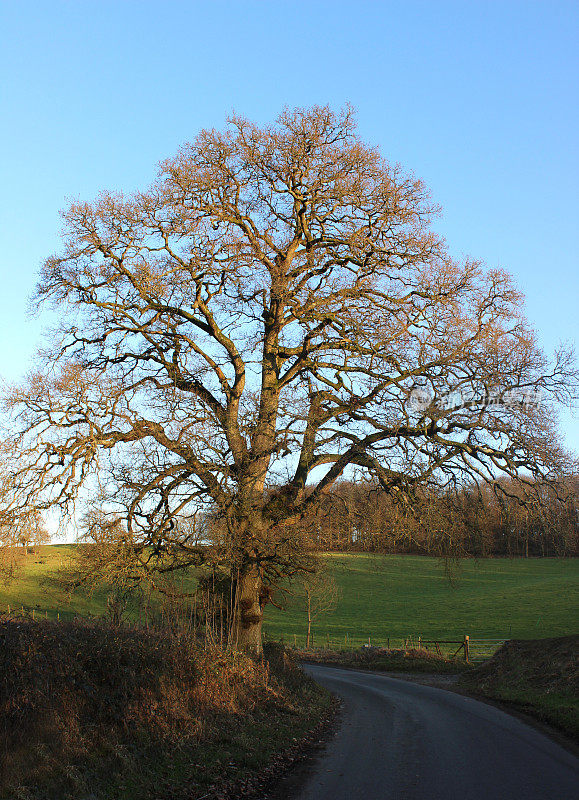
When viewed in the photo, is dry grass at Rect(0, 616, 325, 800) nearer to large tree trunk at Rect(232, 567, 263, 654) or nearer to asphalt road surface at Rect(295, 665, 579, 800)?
asphalt road surface at Rect(295, 665, 579, 800)

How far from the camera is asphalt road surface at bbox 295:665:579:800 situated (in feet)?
25.3

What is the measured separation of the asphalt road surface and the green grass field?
1832 centimetres

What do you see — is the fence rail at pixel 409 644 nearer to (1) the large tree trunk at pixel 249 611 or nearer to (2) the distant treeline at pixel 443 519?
(2) the distant treeline at pixel 443 519

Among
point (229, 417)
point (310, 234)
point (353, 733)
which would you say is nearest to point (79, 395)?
point (229, 417)

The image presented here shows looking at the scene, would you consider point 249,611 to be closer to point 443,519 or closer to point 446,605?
point 443,519

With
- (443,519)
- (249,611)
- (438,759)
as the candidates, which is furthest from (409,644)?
(438,759)

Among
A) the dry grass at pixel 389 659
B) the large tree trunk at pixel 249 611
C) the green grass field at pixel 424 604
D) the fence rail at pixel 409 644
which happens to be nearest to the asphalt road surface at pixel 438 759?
the large tree trunk at pixel 249 611

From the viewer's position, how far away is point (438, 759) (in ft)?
31.6

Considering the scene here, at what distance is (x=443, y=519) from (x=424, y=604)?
4465cm

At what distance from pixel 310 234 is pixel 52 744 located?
14.3 meters

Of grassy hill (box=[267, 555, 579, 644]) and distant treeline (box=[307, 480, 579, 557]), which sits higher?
distant treeline (box=[307, 480, 579, 557])

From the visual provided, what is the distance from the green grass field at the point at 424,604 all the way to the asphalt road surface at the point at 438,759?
60.1 feet

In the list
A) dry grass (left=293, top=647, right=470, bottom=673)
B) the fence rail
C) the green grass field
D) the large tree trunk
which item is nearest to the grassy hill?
the green grass field

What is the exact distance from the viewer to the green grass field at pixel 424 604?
1650 inches
